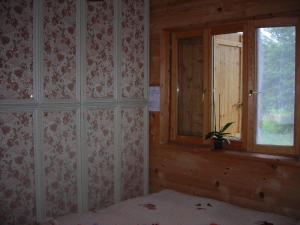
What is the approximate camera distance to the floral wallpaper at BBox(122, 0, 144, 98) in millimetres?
4062

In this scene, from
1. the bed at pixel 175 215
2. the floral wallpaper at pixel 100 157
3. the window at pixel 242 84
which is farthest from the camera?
the floral wallpaper at pixel 100 157

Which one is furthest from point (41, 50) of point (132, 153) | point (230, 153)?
point (230, 153)

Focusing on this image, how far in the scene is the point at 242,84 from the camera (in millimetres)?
3578

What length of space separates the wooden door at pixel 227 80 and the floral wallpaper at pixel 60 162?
1602mm

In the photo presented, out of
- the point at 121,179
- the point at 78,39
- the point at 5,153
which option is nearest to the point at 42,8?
the point at 78,39

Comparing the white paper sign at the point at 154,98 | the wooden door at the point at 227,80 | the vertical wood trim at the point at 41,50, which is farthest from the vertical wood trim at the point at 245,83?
the vertical wood trim at the point at 41,50

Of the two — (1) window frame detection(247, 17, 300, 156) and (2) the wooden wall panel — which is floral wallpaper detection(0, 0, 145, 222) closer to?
(2) the wooden wall panel

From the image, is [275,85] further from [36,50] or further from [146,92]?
[36,50]

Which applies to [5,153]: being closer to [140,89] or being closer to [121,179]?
[121,179]

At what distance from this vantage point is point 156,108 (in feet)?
14.0

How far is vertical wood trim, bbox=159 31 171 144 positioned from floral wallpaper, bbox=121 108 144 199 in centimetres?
25

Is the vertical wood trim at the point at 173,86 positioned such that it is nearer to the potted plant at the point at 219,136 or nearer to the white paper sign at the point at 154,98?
the white paper sign at the point at 154,98

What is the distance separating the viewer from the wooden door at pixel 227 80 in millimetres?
3986

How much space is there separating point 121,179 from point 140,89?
3.51 ft
